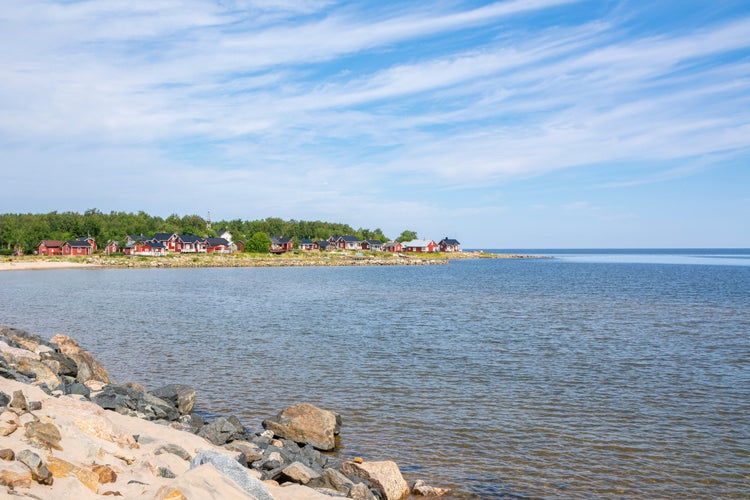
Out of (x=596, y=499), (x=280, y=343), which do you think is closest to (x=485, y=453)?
(x=596, y=499)

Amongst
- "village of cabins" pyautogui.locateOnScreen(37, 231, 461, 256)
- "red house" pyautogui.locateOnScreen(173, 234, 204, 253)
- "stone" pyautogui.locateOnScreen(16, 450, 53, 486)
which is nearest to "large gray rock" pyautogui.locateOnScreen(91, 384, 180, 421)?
"stone" pyautogui.locateOnScreen(16, 450, 53, 486)

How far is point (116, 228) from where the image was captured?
159375 millimetres

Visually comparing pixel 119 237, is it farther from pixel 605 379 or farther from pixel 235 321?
pixel 605 379

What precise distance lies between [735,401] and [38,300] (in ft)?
167

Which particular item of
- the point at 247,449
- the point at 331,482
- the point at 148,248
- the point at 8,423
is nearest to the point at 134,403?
the point at 247,449

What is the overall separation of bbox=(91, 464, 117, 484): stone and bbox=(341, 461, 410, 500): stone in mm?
5220

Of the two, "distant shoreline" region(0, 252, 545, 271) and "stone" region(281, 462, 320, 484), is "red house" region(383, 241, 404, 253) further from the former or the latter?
"stone" region(281, 462, 320, 484)

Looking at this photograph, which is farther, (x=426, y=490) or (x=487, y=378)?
(x=487, y=378)

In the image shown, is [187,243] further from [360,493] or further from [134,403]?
[360,493]

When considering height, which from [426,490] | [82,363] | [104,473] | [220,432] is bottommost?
[426,490]

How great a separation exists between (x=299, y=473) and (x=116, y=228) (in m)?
165

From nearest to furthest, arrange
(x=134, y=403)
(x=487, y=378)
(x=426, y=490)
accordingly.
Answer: (x=426, y=490)
(x=134, y=403)
(x=487, y=378)

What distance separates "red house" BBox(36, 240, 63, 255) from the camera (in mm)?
128375

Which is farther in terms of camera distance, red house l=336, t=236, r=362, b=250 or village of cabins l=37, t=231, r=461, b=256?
red house l=336, t=236, r=362, b=250
